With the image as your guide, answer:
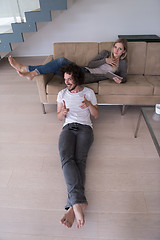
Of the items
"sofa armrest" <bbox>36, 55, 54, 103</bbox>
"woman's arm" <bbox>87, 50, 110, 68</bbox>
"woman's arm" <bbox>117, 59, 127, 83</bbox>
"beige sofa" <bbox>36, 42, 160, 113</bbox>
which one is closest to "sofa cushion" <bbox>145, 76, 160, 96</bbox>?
"beige sofa" <bbox>36, 42, 160, 113</bbox>

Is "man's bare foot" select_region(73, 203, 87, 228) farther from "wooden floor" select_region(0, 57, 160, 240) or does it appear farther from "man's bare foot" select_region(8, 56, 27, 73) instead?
"man's bare foot" select_region(8, 56, 27, 73)

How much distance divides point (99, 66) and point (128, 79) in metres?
0.41

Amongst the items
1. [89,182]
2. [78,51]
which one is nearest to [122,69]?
[78,51]

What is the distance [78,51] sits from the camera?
2.21 meters

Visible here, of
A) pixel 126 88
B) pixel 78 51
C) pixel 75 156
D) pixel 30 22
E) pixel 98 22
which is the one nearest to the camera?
pixel 75 156

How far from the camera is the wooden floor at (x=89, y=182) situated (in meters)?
1.13

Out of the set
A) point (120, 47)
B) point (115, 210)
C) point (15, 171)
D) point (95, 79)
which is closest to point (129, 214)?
point (115, 210)

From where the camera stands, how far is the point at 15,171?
1492 mm

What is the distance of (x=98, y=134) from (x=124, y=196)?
0.72 meters

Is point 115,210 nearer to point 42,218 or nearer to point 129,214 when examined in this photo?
point 129,214

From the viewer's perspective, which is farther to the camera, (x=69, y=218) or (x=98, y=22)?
(x=98, y=22)

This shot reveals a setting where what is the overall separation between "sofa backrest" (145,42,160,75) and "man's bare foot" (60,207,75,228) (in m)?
1.95

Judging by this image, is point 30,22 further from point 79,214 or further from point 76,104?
point 79,214

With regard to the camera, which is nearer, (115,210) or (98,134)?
(115,210)
